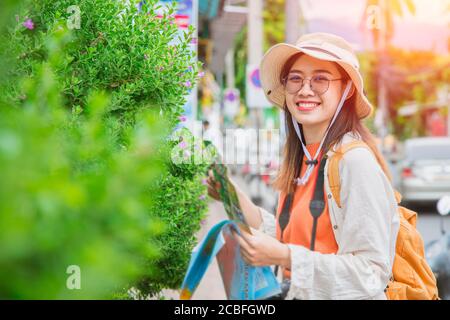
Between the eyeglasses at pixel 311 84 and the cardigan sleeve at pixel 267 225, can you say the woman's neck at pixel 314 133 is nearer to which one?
the eyeglasses at pixel 311 84

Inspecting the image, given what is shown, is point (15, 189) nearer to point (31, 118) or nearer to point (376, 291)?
point (31, 118)

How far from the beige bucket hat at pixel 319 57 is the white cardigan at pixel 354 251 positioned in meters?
0.35

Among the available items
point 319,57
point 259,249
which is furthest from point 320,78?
point 259,249

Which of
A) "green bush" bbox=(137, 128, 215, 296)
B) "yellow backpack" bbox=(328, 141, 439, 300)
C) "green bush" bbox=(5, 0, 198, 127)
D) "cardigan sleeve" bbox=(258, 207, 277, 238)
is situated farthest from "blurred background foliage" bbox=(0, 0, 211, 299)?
"yellow backpack" bbox=(328, 141, 439, 300)

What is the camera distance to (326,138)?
2.02 meters

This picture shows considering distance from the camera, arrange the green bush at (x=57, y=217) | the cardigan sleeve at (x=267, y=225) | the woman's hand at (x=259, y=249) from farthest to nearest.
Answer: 1. the cardigan sleeve at (x=267, y=225)
2. the woman's hand at (x=259, y=249)
3. the green bush at (x=57, y=217)

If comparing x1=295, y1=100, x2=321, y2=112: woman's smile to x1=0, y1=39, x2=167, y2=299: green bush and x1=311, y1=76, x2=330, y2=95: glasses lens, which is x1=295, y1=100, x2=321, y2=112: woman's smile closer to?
x1=311, y1=76, x2=330, y2=95: glasses lens

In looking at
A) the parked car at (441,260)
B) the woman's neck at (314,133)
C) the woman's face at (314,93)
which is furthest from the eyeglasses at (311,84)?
the parked car at (441,260)

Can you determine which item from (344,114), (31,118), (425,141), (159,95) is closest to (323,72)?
(344,114)

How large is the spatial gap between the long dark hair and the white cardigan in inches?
9.1

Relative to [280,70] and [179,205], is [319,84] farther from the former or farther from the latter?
[179,205]

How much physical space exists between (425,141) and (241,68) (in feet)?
56.8

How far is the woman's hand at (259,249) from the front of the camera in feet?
5.18

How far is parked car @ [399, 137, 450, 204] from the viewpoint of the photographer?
1352 cm
